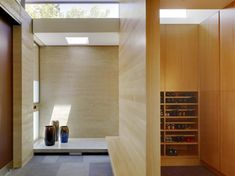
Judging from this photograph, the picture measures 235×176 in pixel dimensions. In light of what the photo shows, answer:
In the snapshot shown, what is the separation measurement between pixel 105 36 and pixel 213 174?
10.7 feet

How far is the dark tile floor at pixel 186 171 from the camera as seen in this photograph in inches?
172

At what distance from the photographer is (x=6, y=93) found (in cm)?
457

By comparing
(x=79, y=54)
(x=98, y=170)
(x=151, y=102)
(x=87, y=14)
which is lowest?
(x=98, y=170)

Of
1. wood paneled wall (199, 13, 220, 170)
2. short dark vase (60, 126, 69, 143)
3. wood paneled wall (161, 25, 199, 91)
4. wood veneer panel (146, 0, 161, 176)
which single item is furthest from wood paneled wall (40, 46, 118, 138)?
wood veneer panel (146, 0, 161, 176)

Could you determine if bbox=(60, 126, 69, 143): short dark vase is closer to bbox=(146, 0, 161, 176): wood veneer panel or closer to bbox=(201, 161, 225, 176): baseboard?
bbox=(201, 161, 225, 176): baseboard

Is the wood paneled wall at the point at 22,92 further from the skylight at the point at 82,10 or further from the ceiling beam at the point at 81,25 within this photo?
the skylight at the point at 82,10

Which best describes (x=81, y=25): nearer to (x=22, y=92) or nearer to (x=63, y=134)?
(x=22, y=92)

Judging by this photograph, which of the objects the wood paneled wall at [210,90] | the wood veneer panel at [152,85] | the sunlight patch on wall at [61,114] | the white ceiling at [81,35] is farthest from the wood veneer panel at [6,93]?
the wood paneled wall at [210,90]

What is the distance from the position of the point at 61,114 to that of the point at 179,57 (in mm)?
3283

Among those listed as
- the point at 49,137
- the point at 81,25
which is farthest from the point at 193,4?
the point at 49,137

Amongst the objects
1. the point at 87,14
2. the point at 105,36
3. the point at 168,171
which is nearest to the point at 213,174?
the point at 168,171

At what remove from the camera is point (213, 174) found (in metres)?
4.33

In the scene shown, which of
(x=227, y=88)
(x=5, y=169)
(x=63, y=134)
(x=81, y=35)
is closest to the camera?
(x=227, y=88)

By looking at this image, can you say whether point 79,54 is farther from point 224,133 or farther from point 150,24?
point 150,24
